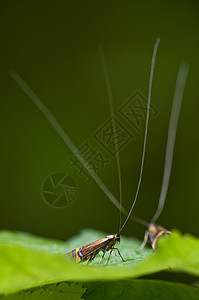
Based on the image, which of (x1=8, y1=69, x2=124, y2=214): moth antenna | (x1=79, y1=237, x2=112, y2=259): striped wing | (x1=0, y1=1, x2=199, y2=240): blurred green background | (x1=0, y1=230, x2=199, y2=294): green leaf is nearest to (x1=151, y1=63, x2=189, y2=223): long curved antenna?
(x1=0, y1=1, x2=199, y2=240): blurred green background

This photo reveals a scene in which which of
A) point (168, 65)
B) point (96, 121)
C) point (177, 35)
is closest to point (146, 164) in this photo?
point (96, 121)

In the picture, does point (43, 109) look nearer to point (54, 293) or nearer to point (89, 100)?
point (89, 100)

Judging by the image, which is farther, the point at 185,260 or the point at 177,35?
the point at 177,35

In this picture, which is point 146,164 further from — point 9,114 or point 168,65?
point 9,114

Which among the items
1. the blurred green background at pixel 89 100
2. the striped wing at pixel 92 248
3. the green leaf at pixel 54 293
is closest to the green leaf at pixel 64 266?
the green leaf at pixel 54 293

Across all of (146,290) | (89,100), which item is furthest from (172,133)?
(146,290)

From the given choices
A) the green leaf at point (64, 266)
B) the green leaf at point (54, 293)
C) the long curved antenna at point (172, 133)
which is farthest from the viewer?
the long curved antenna at point (172, 133)

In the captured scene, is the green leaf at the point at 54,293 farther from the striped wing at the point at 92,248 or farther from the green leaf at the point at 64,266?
the striped wing at the point at 92,248

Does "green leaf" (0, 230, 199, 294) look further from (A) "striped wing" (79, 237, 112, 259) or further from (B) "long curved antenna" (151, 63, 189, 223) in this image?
(B) "long curved antenna" (151, 63, 189, 223)
